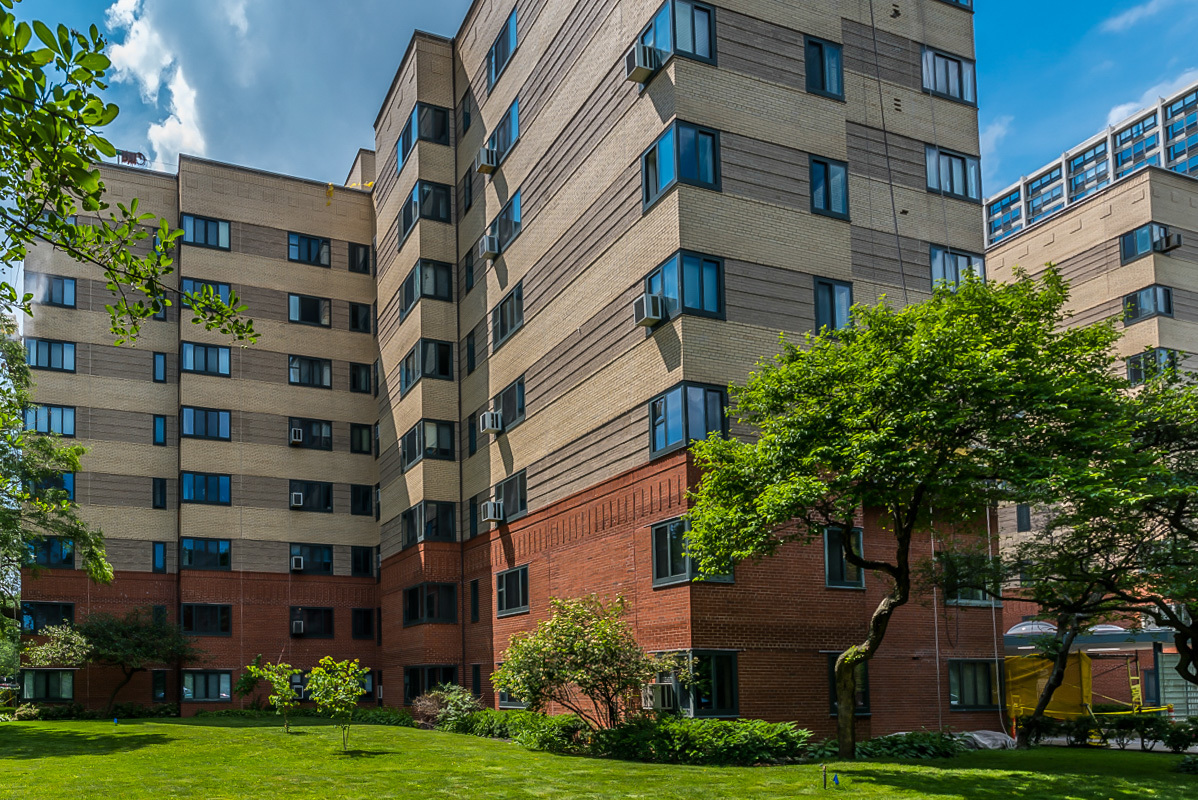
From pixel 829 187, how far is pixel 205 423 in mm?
32869

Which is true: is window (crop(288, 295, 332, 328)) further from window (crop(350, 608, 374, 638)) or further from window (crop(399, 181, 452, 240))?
window (crop(350, 608, 374, 638))

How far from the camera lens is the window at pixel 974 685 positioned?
98.5 ft

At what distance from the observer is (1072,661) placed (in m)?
32.8

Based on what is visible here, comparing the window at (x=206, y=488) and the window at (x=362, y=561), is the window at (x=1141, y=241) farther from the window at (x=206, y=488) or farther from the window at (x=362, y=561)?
the window at (x=206, y=488)

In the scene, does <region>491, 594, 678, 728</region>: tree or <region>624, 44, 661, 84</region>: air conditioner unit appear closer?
<region>491, 594, 678, 728</region>: tree

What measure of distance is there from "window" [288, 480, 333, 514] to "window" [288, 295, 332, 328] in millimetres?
7920

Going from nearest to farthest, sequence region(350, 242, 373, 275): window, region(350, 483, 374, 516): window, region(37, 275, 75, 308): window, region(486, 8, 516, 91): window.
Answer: region(486, 8, 516, 91): window < region(37, 275, 75, 308): window < region(350, 483, 374, 516): window < region(350, 242, 373, 275): window

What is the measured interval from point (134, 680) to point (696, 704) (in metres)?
32.4

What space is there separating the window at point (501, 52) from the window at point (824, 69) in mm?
12727

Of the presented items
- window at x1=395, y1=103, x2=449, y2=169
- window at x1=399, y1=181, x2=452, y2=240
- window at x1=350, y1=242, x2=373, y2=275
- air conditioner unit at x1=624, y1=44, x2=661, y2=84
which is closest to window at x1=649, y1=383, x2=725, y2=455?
air conditioner unit at x1=624, y1=44, x2=661, y2=84

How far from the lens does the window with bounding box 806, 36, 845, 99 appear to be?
30531 mm

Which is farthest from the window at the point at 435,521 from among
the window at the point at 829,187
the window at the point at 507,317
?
the window at the point at 829,187

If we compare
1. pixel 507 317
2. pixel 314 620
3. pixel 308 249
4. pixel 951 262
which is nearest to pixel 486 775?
pixel 507 317

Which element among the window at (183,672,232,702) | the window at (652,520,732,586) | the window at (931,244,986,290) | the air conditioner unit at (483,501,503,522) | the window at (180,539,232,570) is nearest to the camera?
the window at (652,520,732,586)
